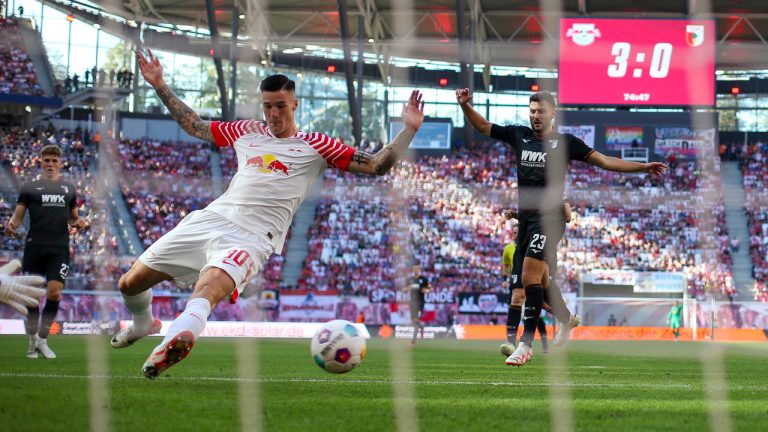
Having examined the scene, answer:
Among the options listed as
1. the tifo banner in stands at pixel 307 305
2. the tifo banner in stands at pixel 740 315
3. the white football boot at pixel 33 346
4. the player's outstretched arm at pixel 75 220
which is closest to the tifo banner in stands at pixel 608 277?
the tifo banner in stands at pixel 740 315

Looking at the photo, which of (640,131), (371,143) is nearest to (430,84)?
(371,143)

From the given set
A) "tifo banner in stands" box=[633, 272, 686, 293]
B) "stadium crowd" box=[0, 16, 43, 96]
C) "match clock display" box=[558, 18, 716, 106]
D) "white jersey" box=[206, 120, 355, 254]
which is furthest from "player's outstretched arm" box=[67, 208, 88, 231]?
"match clock display" box=[558, 18, 716, 106]

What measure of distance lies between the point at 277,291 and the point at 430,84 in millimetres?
17650

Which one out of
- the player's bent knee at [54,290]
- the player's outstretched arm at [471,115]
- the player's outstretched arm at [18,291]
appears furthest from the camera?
the player's bent knee at [54,290]

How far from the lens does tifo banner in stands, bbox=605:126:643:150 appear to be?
34344 millimetres

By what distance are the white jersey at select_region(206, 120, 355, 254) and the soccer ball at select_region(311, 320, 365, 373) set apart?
640mm

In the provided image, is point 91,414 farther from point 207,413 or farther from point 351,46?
point 351,46

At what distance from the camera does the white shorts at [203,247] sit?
6.15 meters

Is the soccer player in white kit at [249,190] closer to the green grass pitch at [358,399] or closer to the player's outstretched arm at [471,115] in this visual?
the green grass pitch at [358,399]

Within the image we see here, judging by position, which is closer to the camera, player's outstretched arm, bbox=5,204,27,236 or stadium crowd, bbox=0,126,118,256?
player's outstretched arm, bbox=5,204,27,236

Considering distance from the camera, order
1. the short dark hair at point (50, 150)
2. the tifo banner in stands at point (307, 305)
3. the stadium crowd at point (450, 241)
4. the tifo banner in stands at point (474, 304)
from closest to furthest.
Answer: the short dark hair at point (50, 150) → the stadium crowd at point (450, 241) → the tifo banner in stands at point (307, 305) → the tifo banner in stands at point (474, 304)

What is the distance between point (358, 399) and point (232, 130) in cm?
210

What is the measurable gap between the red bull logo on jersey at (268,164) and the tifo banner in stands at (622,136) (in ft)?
95.4

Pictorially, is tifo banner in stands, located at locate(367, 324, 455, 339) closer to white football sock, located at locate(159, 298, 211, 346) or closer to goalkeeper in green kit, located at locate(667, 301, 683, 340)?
goalkeeper in green kit, located at locate(667, 301, 683, 340)
